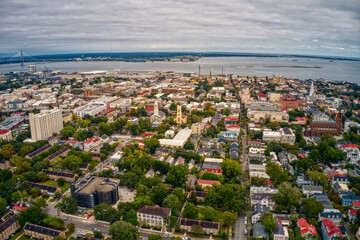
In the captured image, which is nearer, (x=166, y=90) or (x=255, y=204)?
(x=255, y=204)

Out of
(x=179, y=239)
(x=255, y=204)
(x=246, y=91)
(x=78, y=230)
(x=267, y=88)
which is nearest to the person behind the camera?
(x=179, y=239)

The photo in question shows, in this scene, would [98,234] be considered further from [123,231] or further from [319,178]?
[319,178]

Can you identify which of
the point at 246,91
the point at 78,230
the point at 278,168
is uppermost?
the point at 246,91

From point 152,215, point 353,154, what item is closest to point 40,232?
point 152,215

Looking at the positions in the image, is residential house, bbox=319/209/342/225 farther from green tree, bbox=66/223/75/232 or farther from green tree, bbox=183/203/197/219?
green tree, bbox=66/223/75/232

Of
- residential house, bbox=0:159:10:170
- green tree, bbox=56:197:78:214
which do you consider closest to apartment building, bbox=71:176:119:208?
green tree, bbox=56:197:78:214

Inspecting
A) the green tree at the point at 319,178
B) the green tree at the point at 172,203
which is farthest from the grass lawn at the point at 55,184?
the green tree at the point at 319,178

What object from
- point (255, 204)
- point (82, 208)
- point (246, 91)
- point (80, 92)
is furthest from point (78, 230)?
point (80, 92)

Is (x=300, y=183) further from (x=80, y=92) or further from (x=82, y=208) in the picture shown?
(x=80, y=92)
